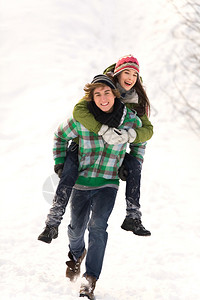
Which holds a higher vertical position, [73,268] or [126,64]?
[126,64]

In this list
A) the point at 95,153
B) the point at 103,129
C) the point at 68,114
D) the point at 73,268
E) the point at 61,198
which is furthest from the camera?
the point at 68,114

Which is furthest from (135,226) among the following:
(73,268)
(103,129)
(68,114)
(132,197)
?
(68,114)

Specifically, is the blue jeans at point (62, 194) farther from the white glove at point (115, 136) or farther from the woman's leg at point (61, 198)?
the white glove at point (115, 136)

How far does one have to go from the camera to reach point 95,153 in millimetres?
3803

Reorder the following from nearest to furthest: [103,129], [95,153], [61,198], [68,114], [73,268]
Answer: [103,129] → [61,198] → [95,153] → [73,268] → [68,114]

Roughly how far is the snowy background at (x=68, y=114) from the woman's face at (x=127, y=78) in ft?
6.88

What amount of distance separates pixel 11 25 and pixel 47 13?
1.91 m

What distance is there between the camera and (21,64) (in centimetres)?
1208

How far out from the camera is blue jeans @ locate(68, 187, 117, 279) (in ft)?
12.5

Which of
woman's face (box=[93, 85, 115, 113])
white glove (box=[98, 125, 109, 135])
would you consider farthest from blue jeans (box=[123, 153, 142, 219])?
woman's face (box=[93, 85, 115, 113])

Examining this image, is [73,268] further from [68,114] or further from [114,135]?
[68,114]

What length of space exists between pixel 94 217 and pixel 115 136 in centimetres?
87

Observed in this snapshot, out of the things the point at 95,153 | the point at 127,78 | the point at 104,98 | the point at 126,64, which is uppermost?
the point at 126,64

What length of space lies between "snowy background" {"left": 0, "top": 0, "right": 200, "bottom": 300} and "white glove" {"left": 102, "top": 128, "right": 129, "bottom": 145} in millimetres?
1513
